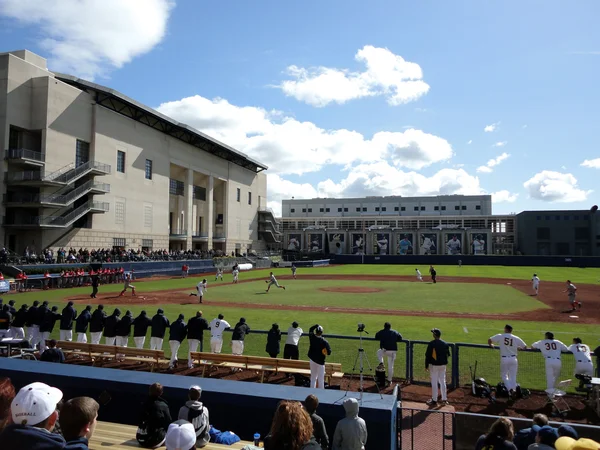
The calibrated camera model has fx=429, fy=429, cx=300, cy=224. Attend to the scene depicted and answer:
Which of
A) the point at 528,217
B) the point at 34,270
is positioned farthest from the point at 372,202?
the point at 34,270

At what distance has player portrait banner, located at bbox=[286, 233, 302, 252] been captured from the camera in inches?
4289

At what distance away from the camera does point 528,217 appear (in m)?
99.8

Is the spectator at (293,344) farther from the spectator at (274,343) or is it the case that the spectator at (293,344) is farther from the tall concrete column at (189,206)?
the tall concrete column at (189,206)

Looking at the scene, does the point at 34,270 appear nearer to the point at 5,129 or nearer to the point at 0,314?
the point at 5,129

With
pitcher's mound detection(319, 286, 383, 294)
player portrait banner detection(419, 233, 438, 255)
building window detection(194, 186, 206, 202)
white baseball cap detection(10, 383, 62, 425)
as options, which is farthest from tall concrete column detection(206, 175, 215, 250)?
white baseball cap detection(10, 383, 62, 425)

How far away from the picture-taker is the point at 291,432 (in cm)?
401

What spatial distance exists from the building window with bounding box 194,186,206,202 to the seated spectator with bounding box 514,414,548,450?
72794mm

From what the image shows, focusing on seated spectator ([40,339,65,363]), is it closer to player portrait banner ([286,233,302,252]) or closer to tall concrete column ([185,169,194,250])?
tall concrete column ([185,169,194,250])

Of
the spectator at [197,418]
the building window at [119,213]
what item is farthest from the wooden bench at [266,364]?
the building window at [119,213]

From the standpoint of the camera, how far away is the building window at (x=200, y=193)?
75.5 meters

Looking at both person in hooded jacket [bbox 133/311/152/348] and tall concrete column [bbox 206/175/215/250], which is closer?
person in hooded jacket [bbox 133/311/152/348]

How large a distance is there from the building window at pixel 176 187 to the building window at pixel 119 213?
46.9 ft

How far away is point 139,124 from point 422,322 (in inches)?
1947

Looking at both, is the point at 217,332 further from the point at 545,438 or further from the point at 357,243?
the point at 357,243
